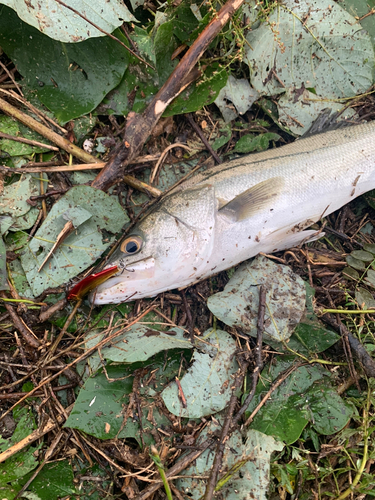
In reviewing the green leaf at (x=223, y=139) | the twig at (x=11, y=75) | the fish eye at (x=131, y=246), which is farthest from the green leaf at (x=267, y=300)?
the twig at (x=11, y=75)

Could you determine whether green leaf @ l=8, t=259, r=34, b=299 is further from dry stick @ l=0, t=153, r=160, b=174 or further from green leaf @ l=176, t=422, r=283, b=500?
green leaf @ l=176, t=422, r=283, b=500

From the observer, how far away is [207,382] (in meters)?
2.76

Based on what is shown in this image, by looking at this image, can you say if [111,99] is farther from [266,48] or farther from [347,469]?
[347,469]

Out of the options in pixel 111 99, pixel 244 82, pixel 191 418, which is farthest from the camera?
pixel 244 82

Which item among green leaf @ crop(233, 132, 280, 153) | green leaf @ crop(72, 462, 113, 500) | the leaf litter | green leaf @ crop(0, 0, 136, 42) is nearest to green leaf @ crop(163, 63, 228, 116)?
the leaf litter

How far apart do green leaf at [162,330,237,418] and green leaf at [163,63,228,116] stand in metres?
2.11

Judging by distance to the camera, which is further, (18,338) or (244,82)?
(244,82)

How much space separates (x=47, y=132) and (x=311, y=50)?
273 cm

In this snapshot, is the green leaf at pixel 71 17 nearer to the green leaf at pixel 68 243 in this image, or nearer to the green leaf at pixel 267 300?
the green leaf at pixel 68 243

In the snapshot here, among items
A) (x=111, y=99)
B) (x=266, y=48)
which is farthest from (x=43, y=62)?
(x=266, y=48)

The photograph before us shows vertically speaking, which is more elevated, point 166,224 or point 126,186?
point 126,186

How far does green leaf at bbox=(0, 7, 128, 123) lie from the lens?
9.78 feet

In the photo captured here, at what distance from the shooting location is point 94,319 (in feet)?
9.84

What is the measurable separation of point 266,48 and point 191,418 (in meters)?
3.51
